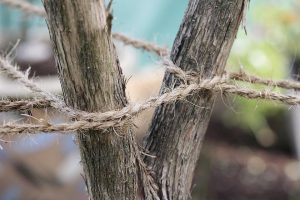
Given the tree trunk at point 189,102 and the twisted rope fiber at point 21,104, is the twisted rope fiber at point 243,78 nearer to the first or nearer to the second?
the tree trunk at point 189,102

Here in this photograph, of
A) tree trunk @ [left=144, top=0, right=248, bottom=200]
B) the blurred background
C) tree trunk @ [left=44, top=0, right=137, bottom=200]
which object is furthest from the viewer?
the blurred background

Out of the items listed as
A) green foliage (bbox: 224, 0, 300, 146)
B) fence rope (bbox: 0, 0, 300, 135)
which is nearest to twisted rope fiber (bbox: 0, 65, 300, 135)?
fence rope (bbox: 0, 0, 300, 135)

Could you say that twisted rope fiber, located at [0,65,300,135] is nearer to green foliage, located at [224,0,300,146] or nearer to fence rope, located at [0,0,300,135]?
fence rope, located at [0,0,300,135]

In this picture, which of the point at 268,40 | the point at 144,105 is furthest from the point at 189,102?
the point at 268,40

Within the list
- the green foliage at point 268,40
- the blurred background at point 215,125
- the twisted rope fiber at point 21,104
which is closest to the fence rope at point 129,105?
the twisted rope fiber at point 21,104

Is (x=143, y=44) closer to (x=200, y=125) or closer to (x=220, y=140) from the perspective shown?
(x=200, y=125)

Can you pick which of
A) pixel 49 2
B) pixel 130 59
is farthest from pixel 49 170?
pixel 49 2

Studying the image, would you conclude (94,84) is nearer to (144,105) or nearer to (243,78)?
(144,105)
